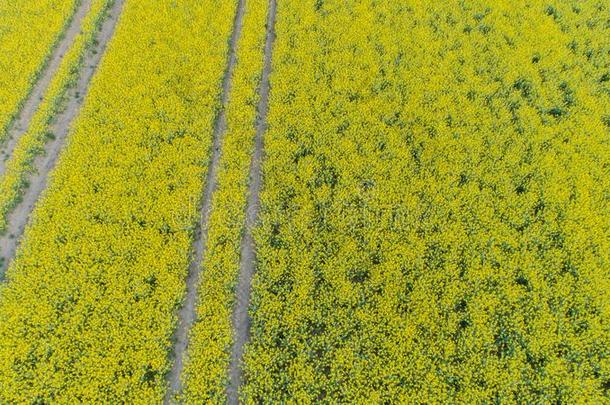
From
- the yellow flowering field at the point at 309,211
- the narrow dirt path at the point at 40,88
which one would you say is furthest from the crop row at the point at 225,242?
the narrow dirt path at the point at 40,88

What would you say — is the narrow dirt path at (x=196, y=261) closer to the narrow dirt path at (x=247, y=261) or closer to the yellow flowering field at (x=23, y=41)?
the narrow dirt path at (x=247, y=261)

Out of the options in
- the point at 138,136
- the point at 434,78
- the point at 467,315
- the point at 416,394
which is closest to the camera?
the point at 416,394

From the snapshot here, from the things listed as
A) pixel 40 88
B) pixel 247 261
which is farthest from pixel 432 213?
pixel 40 88

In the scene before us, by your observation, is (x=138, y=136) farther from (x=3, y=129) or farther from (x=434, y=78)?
(x=434, y=78)

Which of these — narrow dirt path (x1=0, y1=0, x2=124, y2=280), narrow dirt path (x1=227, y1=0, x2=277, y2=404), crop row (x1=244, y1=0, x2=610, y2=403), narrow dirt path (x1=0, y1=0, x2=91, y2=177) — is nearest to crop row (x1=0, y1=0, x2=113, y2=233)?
narrow dirt path (x1=0, y1=0, x2=124, y2=280)

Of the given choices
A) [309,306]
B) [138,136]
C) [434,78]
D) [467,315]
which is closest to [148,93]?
[138,136]

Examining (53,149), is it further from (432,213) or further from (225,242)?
(432,213)

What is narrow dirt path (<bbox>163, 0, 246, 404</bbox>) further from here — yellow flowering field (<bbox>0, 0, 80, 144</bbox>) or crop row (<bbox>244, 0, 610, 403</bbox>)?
yellow flowering field (<bbox>0, 0, 80, 144</bbox>)
